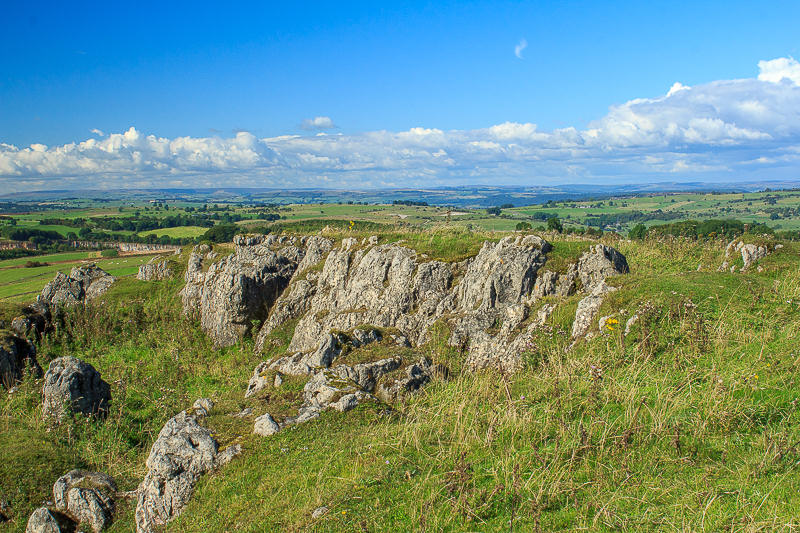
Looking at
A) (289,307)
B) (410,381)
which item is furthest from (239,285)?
(410,381)

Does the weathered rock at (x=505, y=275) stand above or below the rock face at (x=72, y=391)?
above

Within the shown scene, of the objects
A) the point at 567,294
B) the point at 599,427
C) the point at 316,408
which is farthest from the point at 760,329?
the point at 316,408

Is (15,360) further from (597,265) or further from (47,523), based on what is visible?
(597,265)

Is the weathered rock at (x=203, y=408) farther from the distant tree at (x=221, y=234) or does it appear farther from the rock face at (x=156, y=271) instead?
the distant tree at (x=221, y=234)

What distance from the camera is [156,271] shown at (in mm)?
34688

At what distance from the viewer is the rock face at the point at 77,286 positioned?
103 feet

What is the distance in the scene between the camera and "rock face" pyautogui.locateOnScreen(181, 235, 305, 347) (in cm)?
2627

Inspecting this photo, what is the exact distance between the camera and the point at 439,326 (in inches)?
656

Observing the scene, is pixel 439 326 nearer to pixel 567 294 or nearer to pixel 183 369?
pixel 567 294

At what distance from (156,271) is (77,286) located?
5143 mm

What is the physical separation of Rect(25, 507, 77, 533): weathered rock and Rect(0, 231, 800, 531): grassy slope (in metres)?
0.72

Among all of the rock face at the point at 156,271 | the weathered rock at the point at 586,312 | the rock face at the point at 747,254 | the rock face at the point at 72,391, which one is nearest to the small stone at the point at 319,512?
the weathered rock at the point at 586,312

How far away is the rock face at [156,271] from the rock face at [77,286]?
199 cm

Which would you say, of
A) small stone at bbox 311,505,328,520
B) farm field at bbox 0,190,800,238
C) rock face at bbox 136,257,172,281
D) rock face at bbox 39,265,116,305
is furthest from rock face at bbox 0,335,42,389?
small stone at bbox 311,505,328,520
